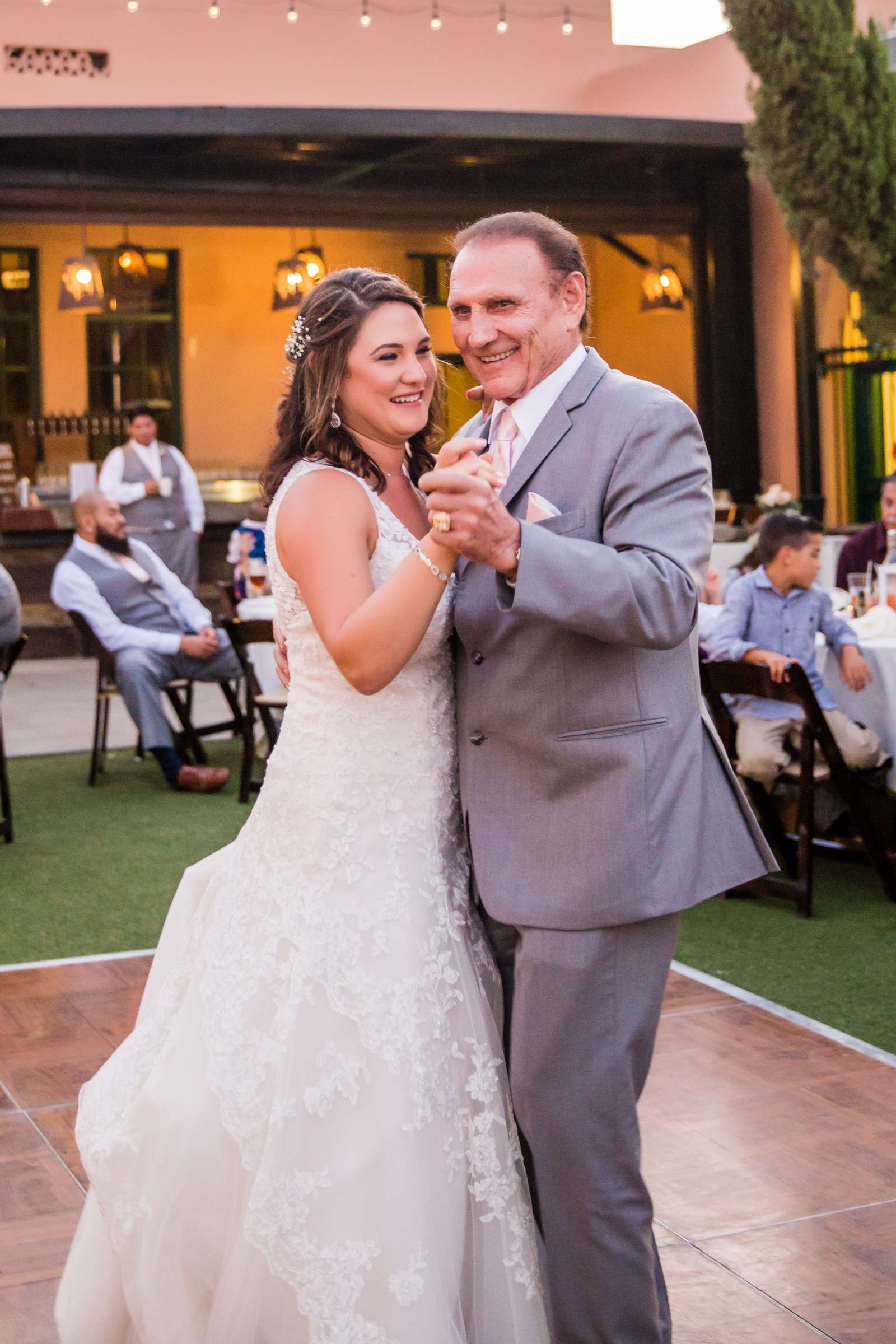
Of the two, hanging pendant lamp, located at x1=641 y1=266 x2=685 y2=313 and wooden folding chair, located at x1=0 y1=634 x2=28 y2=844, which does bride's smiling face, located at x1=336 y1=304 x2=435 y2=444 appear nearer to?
wooden folding chair, located at x1=0 y1=634 x2=28 y2=844

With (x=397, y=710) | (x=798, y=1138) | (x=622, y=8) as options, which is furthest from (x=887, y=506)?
(x=622, y=8)

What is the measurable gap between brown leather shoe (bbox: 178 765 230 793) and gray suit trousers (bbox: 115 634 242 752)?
192 millimetres

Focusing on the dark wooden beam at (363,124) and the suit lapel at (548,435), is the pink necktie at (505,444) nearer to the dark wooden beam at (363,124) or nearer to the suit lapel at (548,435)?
the suit lapel at (548,435)

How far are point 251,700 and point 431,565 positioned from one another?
5.00 meters

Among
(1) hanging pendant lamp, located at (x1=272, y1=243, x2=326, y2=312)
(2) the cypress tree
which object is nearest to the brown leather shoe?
(2) the cypress tree

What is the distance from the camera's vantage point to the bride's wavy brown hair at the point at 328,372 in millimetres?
2197

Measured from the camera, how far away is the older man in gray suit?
6.61 feet

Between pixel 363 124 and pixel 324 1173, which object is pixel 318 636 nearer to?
pixel 324 1173

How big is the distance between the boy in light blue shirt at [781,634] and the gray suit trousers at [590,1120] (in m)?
3.17

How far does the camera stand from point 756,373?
Answer: 591 inches

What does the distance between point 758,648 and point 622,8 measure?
906 cm

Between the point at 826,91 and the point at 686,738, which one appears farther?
the point at 826,91

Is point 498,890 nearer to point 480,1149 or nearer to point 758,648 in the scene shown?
point 480,1149

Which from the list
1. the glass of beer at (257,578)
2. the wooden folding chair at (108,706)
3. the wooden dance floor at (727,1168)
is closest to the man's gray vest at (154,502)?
the glass of beer at (257,578)
